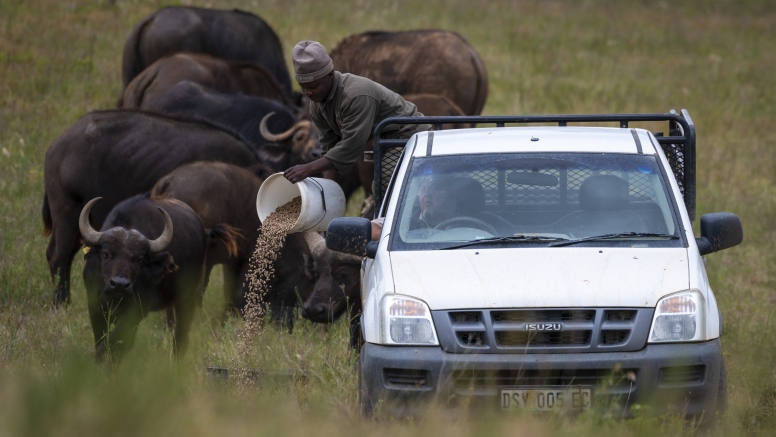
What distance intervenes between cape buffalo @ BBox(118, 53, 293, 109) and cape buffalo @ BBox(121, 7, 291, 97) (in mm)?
872

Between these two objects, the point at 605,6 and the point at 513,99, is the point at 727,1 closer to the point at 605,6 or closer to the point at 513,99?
the point at 605,6

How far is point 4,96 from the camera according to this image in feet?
55.0

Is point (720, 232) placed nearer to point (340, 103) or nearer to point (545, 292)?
point (545, 292)

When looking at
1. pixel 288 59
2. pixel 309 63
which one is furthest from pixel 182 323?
pixel 288 59

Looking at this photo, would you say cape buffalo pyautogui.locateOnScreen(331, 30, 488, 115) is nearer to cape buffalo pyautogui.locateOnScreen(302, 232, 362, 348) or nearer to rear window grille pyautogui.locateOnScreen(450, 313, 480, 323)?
cape buffalo pyautogui.locateOnScreen(302, 232, 362, 348)

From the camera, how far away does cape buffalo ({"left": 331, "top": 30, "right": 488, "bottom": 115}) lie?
575 inches

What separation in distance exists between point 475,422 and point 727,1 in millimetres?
34048

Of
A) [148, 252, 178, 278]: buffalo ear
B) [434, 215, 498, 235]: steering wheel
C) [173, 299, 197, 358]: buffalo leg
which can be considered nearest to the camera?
[434, 215, 498, 235]: steering wheel

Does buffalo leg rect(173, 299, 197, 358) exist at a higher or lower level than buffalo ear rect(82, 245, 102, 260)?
lower

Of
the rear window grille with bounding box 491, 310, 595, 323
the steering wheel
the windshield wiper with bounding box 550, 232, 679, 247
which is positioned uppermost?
the windshield wiper with bounding box 550, 232, 679, 247

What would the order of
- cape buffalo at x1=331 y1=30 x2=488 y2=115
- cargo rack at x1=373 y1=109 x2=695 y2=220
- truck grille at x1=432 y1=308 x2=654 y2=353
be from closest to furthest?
1. truck grille at x1=432 y1=308 x2=654 y2=353
2. cargo rack at x1=373 y1=109 x2=695 y2=220
3. cape buffalo at x1=331 y1=30 x2=488 y2=115

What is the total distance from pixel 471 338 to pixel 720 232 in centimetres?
162

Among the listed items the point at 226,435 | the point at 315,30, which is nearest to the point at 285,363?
the point at 226,435

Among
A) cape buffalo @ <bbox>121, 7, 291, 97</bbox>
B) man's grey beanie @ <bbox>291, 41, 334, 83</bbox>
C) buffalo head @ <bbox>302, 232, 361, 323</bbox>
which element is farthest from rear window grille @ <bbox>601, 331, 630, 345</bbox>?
cape buffalo @ <bbox>121, 7, 291, 97</bbox>
